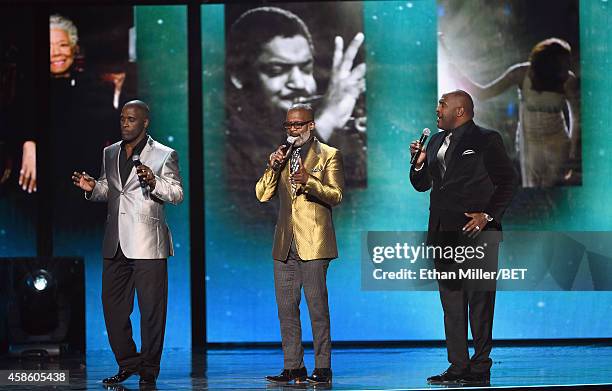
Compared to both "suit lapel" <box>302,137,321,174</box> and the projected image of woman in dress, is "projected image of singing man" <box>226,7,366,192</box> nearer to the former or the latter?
the projected image of woman in dress

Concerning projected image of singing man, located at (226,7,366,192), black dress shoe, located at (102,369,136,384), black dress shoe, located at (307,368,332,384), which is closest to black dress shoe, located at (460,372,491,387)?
black dress shoe, located at (307,368,332,384)

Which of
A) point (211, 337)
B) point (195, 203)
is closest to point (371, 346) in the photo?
point (211, 337)

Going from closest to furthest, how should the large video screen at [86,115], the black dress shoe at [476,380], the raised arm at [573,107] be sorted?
the black dress shoe at [476,380]
the raised arm at [573,107]
the large video screen at [86,115]

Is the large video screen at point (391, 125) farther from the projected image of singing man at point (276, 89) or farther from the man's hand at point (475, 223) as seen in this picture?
the man's hand at point (475, 223)

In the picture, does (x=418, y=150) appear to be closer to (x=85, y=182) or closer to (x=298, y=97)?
(x=85, y=182)

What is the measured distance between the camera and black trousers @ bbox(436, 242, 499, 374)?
18.3 ft

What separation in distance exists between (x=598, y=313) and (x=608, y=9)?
214 cm

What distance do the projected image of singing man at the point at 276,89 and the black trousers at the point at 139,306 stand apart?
6.60ft

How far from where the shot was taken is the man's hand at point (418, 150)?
5.51 m

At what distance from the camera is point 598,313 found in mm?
7582

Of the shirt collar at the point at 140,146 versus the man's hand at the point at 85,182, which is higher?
the shirt collar at the point at 140,146

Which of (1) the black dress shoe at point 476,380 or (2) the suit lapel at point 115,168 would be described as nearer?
(1) the black dress shoe at point 476,380

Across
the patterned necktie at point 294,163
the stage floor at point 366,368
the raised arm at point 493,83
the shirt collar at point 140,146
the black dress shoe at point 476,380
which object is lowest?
the stage floor at point 366,368

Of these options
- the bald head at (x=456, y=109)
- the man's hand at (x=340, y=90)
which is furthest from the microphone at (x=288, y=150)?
the man's hand at (x=340, y=90)
